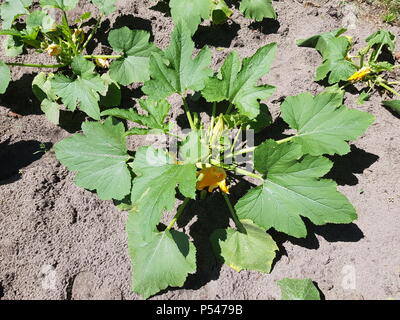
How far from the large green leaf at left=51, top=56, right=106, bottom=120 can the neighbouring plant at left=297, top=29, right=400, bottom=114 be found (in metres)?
1.80

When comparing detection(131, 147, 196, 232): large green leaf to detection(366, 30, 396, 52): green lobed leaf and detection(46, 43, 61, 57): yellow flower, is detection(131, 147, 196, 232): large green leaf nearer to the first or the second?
detection(46, 43, 61, 57): yellow flower

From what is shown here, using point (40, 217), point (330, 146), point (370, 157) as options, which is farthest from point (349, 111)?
point (40, 217)

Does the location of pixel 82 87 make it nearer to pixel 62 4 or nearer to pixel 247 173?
pixel 62 4

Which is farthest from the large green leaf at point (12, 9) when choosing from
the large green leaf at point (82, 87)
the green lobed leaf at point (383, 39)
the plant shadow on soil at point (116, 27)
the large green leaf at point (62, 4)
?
the green lobed leaf at point (383, 39)

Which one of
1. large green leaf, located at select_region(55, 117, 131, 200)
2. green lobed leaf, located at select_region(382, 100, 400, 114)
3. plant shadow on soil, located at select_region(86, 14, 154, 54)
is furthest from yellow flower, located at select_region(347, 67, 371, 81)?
large green leaf, located at select_region(55, 117, 131, 200)

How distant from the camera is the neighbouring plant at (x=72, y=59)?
9.89 feet

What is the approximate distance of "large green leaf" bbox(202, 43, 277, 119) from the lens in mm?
2582

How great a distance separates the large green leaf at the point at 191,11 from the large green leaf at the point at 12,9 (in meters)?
1.29

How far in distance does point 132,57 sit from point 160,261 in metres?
1.70

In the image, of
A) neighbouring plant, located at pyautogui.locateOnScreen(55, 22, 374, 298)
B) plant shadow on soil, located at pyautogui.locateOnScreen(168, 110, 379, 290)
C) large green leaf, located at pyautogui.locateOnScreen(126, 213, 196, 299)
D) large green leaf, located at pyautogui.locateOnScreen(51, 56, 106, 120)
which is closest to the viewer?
neighbouring plant, located at pyautogui.locateOnScreen(55, 22, 374, 298)

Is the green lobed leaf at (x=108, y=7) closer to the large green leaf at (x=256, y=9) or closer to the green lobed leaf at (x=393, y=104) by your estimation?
the large green leaf at (x=256, y=9)

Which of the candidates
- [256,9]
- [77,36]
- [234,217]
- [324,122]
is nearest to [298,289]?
[234,217]

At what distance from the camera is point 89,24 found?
3.61m

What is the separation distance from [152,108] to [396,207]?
1.96 metres
